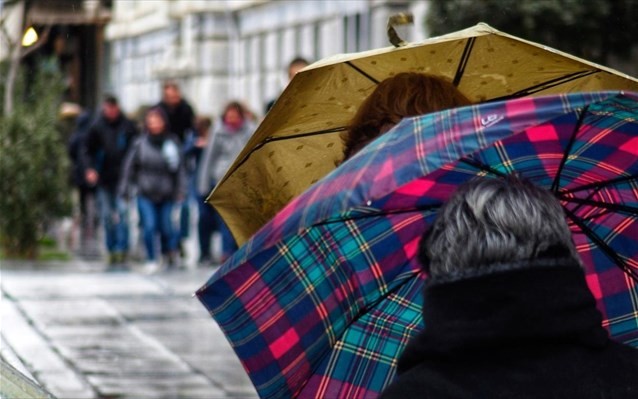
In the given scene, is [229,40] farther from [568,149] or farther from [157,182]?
[568,149]

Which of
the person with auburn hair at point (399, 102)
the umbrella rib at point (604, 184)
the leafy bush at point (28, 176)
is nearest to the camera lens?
the umbrella rib at point (604, 184)

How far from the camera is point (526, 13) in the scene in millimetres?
15352

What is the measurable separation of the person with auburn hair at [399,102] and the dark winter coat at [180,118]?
15357mm

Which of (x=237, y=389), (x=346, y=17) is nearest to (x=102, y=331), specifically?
(x=237, y=389)

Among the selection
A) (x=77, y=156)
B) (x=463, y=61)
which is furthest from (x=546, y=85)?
(x=77, y=156)

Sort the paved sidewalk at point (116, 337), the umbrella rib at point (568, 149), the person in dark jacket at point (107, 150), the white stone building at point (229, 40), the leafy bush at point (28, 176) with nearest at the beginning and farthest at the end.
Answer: the umbrella rib at point (568, 149)
the paved sidewalk at point (116, 337)
the leafy bush at point (28, 176)
the person in dark jacket at point (107, 150)
the white stone building at point (229, 40)

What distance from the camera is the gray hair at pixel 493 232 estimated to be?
8.80ft

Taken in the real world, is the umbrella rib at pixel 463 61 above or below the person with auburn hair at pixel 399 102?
above

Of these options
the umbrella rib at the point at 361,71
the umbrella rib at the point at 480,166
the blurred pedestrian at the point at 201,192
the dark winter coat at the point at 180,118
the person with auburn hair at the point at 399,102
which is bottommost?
the blurred pedestrian at the point at 201,192

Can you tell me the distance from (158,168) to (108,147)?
2.38 m

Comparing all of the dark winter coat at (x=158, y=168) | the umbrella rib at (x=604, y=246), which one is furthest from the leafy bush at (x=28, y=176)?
the umbrella rib at (x=604, y=246)

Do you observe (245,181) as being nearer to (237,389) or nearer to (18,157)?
(237,389)

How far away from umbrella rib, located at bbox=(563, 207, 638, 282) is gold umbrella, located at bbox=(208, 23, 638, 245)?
1.37 ft

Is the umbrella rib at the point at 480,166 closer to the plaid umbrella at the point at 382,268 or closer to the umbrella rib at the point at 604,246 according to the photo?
the plaid umbrella at the point at 382,268
